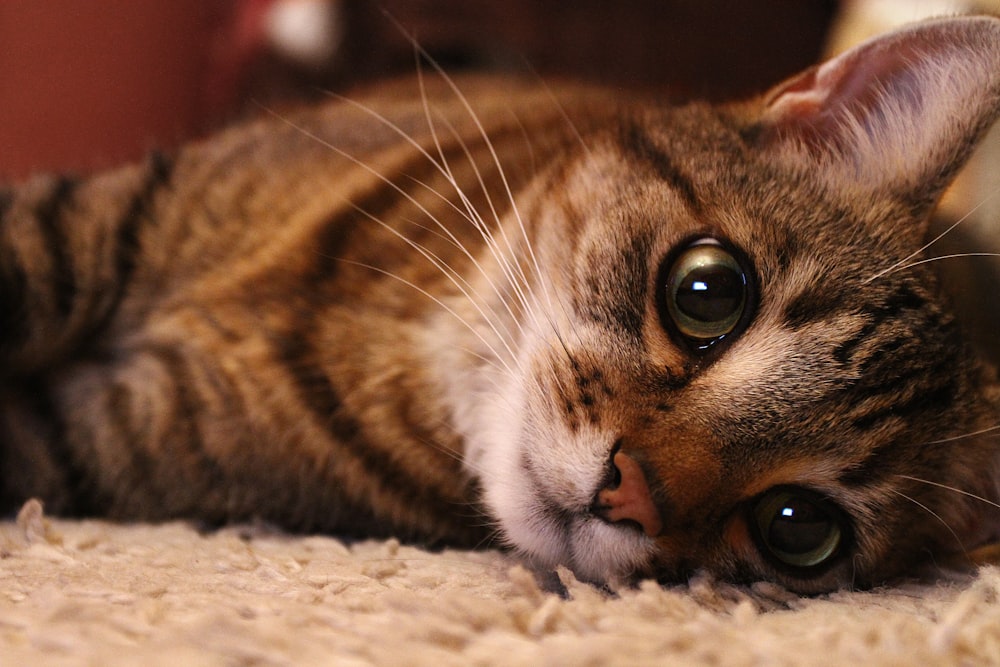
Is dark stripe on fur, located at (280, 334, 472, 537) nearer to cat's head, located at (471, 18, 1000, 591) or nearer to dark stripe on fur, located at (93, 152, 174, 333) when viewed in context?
cat's head, located at (471, 18, 1000, 591)

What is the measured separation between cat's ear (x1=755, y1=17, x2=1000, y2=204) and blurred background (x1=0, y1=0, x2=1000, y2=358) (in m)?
0.99

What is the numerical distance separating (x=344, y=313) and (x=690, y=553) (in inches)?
25.1

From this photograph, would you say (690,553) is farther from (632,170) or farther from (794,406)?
(632,170)

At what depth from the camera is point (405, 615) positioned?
67 centimetres

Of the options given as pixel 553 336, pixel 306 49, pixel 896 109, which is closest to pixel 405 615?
pixel 553 336

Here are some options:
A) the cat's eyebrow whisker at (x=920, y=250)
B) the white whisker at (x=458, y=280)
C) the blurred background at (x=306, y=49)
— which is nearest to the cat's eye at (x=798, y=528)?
the cat's eyebrow whisker at (x=920, y=250)

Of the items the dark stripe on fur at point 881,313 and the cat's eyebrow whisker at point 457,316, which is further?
the cat's eyebrow whisker at point 457,316

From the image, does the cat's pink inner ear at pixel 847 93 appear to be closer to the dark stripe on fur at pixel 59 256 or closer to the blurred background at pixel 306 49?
the blurred background at pixel 306 49

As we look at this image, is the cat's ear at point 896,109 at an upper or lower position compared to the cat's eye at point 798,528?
upper

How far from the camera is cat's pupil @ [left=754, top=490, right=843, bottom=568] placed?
3.07ft

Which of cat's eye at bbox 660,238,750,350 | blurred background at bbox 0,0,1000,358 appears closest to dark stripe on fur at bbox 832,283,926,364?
cat's eye at bbox 660,238,750,350

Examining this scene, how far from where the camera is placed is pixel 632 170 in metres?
1.09

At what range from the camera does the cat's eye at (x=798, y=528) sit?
3.07 ft

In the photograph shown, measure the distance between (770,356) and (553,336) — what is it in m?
0.26
